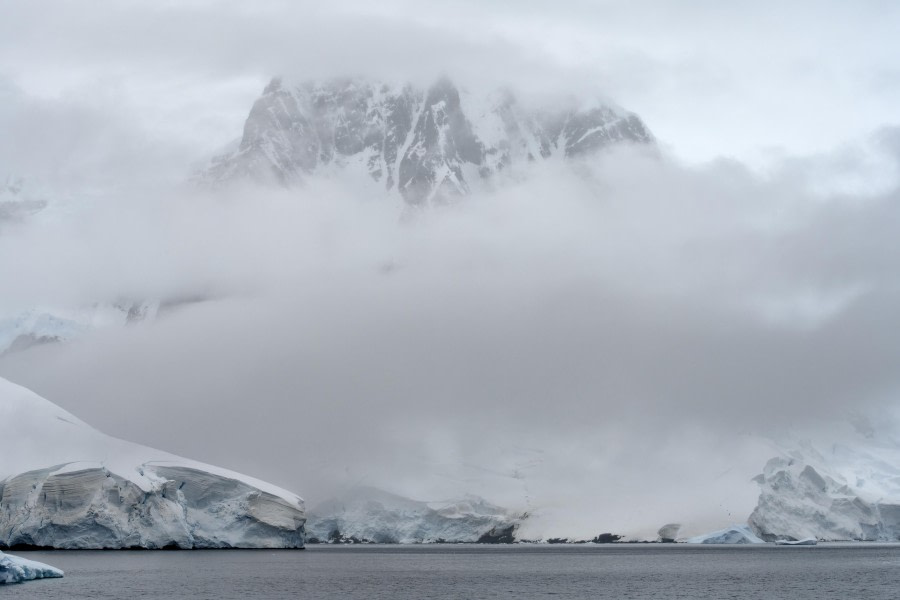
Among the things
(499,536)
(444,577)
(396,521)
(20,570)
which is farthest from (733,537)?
(20,570)

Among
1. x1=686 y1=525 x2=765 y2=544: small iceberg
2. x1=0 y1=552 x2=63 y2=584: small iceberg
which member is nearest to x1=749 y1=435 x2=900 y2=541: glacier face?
x1=686 y1=525 x2=765 y2=544: small iceberg

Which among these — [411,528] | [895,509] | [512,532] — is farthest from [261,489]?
[895,509]

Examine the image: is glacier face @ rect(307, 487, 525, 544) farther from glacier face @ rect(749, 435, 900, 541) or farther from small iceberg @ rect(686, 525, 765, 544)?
glacier face @ rect(749, 435, 900, 541)

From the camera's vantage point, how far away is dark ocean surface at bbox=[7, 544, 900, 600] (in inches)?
2936

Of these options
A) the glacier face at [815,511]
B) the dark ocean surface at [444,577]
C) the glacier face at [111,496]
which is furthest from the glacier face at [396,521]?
the glacier face at [111,496]

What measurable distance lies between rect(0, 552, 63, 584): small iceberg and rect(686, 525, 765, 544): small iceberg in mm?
117003

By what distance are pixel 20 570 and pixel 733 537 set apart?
124 meters

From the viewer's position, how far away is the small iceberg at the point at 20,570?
73.8 m

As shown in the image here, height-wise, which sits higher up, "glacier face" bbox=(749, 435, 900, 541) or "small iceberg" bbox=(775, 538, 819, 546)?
"glacier face" bbox=(749, 435, 900, 541)

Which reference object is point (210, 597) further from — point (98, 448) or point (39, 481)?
point (98, 448)

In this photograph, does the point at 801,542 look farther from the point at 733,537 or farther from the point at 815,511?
the point at 815,511

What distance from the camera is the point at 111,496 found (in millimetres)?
106000

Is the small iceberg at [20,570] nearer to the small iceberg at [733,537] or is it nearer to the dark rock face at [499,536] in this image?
the dark rock face at [499,536]

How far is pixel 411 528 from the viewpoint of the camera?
179 metres
